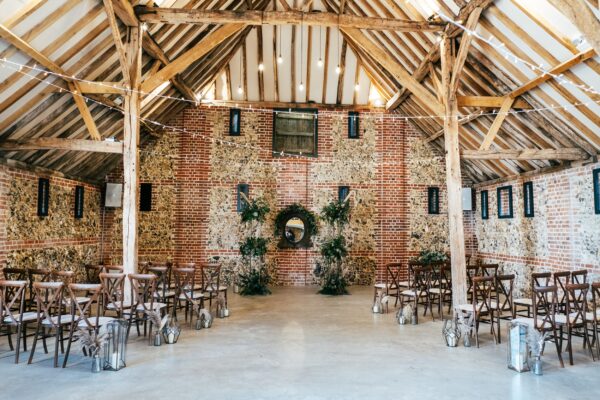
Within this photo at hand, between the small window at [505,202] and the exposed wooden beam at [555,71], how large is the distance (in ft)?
11.1

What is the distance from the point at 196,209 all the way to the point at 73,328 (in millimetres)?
6761

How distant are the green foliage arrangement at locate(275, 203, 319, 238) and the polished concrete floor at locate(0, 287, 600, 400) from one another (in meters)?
4.87

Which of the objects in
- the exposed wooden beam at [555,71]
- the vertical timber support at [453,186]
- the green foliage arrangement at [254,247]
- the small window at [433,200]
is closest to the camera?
the exposed wooden beam at [555,71]

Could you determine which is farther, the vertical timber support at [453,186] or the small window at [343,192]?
the small window at [343,192]

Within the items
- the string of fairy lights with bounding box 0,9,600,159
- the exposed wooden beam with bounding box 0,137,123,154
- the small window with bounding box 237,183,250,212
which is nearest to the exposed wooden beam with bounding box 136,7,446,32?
the string of fairy lights with bounding box 0,9,600,159

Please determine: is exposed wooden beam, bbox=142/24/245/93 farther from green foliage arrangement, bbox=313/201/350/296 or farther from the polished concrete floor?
green foliage arrangement, bbox=313/201/350/296

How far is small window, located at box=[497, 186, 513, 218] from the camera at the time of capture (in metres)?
10.1

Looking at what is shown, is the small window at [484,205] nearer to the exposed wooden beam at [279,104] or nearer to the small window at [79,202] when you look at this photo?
the exposed wooden beam at [279,104]

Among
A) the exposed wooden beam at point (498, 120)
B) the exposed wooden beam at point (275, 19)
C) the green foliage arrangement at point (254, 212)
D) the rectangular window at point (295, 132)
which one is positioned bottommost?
the green foliage arrangement at point (254, 212)

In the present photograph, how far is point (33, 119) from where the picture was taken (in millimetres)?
6973

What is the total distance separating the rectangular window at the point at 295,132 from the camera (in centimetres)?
1184

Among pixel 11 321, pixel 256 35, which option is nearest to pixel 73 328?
pixel 11 321

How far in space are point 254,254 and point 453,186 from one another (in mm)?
5248

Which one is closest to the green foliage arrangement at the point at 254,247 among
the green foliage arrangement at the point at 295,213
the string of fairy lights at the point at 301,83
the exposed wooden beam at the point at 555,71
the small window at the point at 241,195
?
the green foliage arrangement at the point at 295,213
